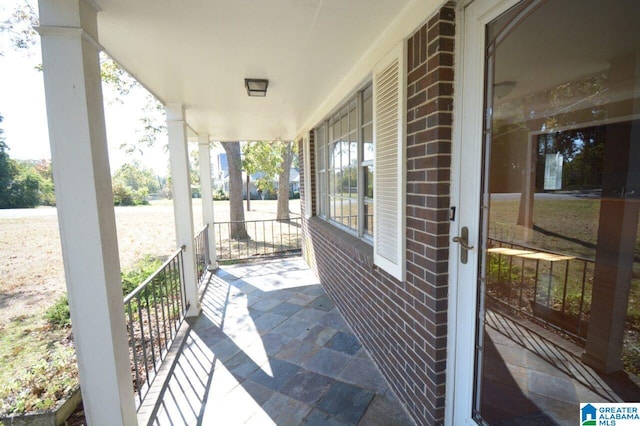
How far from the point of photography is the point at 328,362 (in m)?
2.39

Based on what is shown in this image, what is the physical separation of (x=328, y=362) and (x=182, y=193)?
232 cm

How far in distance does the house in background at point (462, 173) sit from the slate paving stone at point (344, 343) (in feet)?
2.20

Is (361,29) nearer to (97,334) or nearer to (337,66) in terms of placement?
(337,66)

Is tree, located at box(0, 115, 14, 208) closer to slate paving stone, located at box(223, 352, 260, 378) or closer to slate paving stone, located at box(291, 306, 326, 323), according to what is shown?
slate paving stone, located at box(223, 352, 260, 378)

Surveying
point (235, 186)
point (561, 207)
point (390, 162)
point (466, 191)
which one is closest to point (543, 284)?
point (561, 207)

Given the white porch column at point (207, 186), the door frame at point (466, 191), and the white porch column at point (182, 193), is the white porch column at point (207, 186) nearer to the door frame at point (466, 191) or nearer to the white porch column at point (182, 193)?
the white porch column at point (182, 193)

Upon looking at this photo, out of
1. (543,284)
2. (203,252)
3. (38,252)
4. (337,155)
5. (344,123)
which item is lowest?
(38,252)

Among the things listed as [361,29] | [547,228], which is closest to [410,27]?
[361,29]

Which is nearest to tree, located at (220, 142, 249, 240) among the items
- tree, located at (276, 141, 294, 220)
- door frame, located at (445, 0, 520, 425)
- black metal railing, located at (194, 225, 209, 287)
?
tree, located at (276, 141, 294, 220)

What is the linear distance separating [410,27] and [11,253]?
32.6 ft

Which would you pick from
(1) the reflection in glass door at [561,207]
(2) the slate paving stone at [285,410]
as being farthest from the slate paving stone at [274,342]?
(1) the reflection in glass door at [561,207]

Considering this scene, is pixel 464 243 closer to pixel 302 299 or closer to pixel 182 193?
pixel 302 299

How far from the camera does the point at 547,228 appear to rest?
152cm

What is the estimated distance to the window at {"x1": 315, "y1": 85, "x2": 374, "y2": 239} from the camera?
2.70m
